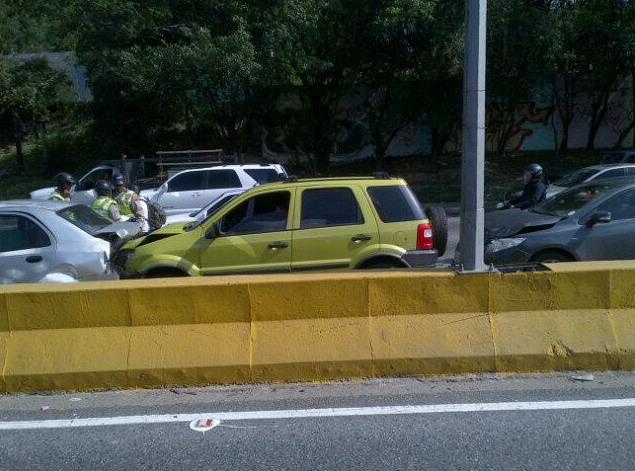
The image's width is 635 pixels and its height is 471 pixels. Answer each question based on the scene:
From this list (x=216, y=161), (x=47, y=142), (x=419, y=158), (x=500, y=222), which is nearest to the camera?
(x=500, y=222)

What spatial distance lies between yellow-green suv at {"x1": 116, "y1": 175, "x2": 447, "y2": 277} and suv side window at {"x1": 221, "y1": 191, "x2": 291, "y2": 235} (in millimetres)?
12

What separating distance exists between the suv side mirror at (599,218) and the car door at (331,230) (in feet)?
9.18

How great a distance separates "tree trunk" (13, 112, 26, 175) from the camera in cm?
2969

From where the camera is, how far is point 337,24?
22.8 m

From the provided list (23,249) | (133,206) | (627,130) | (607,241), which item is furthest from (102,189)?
(627,130)

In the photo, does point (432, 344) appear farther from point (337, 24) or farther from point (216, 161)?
point (337, 24)

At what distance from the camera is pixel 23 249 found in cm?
734

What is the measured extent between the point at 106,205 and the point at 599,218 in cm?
686

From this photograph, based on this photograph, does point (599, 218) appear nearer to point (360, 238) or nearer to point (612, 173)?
point (360, 238)

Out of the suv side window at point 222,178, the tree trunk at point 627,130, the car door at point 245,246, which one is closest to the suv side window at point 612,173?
the suv side window at point 222,178

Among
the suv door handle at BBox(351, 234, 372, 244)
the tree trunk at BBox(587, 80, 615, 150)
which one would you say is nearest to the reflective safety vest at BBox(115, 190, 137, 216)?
the suv door handle at BBox(351, 234, 372, 244)

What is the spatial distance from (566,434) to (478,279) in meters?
1.54

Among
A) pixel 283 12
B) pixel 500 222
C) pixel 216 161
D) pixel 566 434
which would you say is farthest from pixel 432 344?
pixel 283 12

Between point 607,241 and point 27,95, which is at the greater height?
point 27,95
